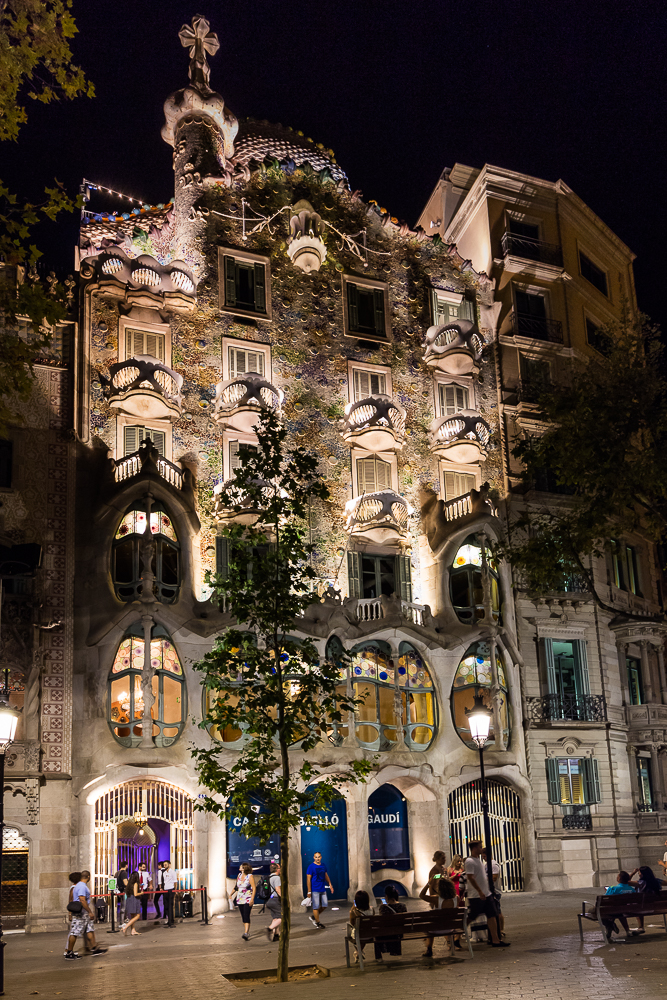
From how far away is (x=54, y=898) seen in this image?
83.2ft

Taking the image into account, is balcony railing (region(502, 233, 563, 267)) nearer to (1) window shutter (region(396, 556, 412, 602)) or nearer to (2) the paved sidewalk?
(1) window shutter (region(396, 556, 412, 602))

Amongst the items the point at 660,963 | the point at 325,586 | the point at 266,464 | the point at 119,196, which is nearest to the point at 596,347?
the point at 325,586

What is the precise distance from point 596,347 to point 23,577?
24.2 metres

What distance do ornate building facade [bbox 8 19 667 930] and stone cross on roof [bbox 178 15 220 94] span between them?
26 centimetres

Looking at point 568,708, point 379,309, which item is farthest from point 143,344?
point 568,708

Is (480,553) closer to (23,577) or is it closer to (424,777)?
(424,777)

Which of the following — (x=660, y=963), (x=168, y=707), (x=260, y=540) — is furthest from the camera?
(x=168, y=707)

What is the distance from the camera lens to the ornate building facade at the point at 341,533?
27.1 meters

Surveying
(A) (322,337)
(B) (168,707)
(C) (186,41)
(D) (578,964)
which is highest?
(C) (186,41)

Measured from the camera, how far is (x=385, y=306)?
1422 inches

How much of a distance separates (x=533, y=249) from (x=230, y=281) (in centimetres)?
1269

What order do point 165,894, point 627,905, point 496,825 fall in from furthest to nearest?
point 496,825 < point 165,894 < point 627,905

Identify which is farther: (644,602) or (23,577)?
(644,602)

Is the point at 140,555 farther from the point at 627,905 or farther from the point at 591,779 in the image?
the point at 591,779
